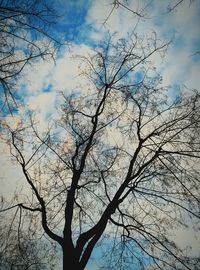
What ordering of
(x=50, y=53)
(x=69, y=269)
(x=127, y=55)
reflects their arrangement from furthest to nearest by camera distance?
(x=127, y=55), (x=69, y=269), (x=50, y=53)

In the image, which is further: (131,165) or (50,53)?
(131,165)

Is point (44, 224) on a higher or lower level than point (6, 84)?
higher

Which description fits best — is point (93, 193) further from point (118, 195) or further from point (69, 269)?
point (69, 269)

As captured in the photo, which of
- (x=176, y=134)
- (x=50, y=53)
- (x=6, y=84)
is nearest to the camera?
(x=6, y=84)

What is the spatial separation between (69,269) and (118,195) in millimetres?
2686

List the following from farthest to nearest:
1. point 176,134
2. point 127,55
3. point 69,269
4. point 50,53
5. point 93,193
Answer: point 93,193 → point 127,55 → point 176,134 → point 69,269 → point 50,53

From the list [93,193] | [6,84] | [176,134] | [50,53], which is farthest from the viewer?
[93,193]

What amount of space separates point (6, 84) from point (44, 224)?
276 inches

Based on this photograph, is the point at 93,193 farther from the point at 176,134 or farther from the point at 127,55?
the point at 127,55

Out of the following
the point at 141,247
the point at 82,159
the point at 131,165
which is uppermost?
the point at 82,159

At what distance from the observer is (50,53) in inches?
209

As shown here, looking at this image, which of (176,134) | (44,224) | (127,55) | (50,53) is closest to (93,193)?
(44,224)

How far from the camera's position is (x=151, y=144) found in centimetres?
1090

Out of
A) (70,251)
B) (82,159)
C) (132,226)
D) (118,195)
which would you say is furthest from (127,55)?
(70,251)
